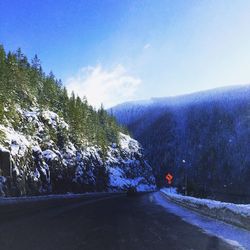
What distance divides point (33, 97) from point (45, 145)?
54.1 ft

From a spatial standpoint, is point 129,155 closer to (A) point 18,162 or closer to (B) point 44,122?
(B) point 44,122

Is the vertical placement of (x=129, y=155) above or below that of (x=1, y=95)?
below

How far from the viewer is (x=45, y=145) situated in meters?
72.6

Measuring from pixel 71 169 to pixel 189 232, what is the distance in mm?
67323

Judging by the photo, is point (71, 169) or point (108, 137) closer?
point (71, 169)

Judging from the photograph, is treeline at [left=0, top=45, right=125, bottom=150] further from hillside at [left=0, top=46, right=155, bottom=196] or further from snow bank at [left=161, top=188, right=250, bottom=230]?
snow bank at [left=161, top=188, right=250, bottom=230]

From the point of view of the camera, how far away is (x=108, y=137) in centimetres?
14688

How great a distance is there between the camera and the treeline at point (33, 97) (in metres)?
68.5

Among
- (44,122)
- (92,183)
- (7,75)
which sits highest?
(7,75)

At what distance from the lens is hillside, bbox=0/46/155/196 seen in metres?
55.9

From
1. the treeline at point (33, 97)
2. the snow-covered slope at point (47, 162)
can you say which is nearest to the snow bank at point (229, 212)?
the snow-covered slope at point (47, 162)

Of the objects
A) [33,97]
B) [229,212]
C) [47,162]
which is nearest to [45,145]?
[47,162]

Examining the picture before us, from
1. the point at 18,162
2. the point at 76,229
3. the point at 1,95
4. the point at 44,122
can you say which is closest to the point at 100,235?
the point at 76,229

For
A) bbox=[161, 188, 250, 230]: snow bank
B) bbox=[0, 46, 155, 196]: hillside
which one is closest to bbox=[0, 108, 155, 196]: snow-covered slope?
bbox=[0, 46, 155, 196]: hillside
